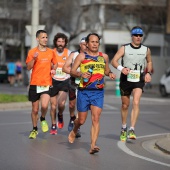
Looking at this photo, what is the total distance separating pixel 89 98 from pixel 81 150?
1060 millimetres

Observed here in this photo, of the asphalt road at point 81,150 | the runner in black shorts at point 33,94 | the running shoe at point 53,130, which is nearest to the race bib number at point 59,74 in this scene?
the runner in black shorts at point 33,94

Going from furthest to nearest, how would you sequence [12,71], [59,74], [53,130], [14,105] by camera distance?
[12,71] < [14,105] < [53,130] < [59,74]

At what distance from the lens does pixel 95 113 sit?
436 inches

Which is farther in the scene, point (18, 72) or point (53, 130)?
point (18, 72)

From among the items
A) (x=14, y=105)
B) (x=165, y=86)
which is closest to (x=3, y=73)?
(x=165, y=86)

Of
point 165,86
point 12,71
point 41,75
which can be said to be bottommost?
point 12,71

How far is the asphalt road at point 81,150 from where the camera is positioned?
33.1 ft

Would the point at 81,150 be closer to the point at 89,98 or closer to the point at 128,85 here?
the point at 89,98

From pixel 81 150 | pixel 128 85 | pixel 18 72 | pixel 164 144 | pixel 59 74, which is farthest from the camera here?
pixel 18 72

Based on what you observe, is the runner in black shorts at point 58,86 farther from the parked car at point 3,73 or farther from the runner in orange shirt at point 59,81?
the parked car at point 3,73

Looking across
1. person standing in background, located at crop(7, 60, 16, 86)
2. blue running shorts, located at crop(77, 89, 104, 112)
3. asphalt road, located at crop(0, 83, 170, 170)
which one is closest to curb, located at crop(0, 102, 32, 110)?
asphalt road, located at crop(0, 83, 170, 170)

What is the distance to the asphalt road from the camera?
10094 millimetres

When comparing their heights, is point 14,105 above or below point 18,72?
above

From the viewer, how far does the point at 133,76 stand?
1268cm
